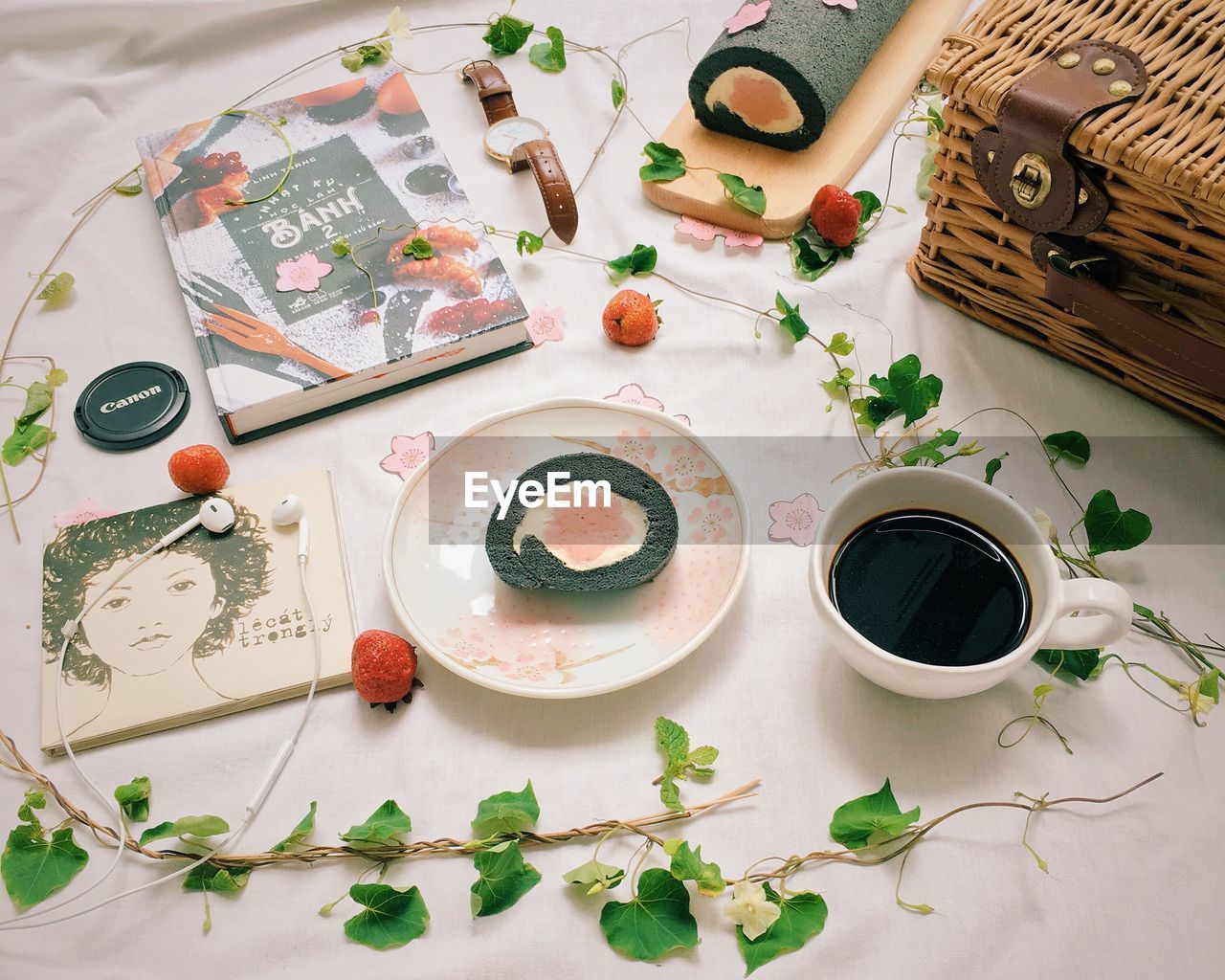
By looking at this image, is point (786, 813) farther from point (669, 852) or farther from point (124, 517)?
point (124, 517)

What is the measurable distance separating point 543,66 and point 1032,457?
2.13 feet

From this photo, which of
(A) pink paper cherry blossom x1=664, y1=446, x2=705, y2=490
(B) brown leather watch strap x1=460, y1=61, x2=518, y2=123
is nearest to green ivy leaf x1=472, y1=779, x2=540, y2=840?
(A) pink paper cherry blossom x1=664, y1=446, x2=705, y2=490

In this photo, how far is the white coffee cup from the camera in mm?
577

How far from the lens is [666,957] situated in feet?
1.97

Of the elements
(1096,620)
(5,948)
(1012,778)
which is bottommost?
(5,948)

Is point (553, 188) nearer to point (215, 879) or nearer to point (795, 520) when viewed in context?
point (795, 520)

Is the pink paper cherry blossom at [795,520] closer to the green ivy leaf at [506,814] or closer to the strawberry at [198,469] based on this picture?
the green ivy leaf at [506,814]

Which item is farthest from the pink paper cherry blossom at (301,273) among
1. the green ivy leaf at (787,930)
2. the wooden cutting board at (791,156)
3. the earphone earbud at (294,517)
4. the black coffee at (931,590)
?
the green ivy leaf at (787,930)

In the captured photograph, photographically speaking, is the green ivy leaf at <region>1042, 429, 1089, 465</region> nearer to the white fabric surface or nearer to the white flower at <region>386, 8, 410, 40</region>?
the white fabric surface

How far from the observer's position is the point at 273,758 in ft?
2.24

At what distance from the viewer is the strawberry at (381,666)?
666mm

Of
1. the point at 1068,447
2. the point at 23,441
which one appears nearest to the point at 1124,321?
the point at 1068,447

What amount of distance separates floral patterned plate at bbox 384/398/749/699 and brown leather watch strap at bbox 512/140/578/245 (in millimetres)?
217

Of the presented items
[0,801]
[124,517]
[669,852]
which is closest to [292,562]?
[124,517]
